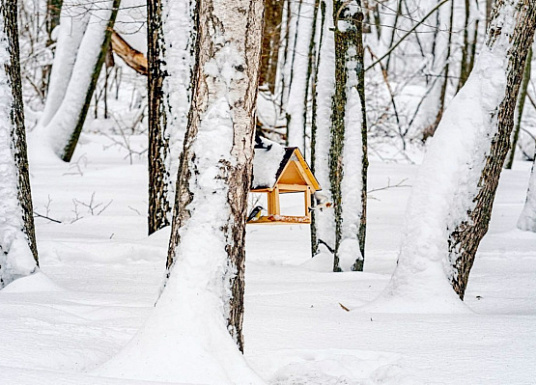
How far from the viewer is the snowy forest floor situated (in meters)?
3.39

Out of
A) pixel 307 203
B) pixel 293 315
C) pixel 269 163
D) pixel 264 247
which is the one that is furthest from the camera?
pixel 264 247

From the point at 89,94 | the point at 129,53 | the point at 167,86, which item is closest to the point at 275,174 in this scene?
the point at 167,86

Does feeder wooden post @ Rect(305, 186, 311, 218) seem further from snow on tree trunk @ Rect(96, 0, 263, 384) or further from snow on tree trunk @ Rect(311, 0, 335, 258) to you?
snow on tree trunk @ Rect(96, 0, 263, 384)

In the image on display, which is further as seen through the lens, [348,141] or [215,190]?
[348,141]

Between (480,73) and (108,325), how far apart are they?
9.41 ft

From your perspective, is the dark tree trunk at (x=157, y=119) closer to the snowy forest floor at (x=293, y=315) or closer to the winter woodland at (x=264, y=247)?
the winter woodland at (x=264, y=247)

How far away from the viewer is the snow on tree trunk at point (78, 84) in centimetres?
1149

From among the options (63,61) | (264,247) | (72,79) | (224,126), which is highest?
(224,126)

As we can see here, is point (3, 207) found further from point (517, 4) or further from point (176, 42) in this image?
point (517, 4)

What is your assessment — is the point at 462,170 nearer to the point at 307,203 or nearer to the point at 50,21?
the point at 307,203

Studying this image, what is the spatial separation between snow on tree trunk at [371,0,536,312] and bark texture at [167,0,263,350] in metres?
1.85

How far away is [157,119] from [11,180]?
2.32m

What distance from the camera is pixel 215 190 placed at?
3.13 meters

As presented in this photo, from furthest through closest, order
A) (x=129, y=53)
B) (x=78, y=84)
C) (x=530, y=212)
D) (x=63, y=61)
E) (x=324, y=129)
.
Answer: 1. (x=63, y=61)
2. (x=129, y=53)
3. (x=78, y=84)
4. (x=530, y=212)
5. (x=324, y=129)
